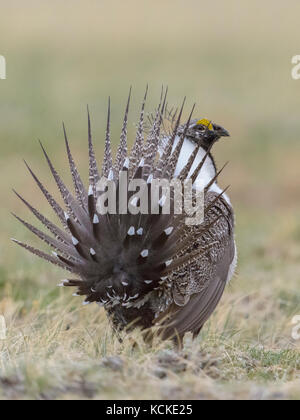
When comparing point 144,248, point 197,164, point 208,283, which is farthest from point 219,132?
point 144,248

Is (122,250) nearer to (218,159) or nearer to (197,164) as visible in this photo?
(197,164)

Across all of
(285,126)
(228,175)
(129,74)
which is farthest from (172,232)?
(129,74)

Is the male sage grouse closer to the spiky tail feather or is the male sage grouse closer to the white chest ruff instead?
the spiky tail feather

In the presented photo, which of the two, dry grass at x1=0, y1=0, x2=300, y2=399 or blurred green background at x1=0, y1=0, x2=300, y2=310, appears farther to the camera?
blurred green background at x1=0, y1=0, x2=300, y2=310

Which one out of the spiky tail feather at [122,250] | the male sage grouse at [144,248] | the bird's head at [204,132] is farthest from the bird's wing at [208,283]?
the bird's head at [204,132]

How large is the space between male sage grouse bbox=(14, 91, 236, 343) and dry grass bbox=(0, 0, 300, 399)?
0.22 metres

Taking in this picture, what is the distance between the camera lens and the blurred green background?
8758 millimetres

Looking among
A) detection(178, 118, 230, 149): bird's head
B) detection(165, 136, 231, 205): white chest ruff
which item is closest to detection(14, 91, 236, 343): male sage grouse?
detection(165, 136, 231, 205): white chest ruff

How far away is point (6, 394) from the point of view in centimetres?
343

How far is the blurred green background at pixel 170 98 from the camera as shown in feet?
28.7

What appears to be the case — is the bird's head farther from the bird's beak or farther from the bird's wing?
A: the bird's wing

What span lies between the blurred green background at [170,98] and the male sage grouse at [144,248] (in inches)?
88.2

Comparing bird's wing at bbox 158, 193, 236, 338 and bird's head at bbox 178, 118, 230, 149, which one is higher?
bird's head at bbox 178, 118, 230, 149

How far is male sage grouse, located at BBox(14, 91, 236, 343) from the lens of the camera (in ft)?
14.3
